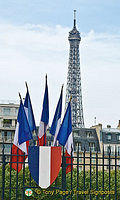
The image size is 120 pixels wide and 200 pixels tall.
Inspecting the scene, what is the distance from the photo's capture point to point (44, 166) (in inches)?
481

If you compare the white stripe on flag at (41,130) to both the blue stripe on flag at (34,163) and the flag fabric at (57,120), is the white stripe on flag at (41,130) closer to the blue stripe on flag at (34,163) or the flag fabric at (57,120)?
the flag fabric at (57,120)

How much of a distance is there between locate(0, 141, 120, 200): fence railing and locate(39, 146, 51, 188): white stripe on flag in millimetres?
454

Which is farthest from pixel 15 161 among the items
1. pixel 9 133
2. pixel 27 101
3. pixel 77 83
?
pixel 77 83

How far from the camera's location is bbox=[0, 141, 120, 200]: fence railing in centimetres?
1255

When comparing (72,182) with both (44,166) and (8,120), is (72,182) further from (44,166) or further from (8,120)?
(8,120)

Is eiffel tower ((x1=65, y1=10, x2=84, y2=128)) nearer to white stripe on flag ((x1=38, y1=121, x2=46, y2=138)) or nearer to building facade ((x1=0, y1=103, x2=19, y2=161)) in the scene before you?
building facade ((x1=0, y1=103, x2=19, y2=161))

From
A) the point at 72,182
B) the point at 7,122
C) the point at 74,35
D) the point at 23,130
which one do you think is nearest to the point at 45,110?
the point at 23,130

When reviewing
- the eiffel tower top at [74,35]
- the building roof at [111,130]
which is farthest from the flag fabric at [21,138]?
the eiffel tower top at [74,35]

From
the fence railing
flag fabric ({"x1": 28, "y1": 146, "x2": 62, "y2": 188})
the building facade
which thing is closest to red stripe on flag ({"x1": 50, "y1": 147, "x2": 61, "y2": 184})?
flag fabric ({"x1": 28, "y1": 146, "x2": 62, "y2": 188})

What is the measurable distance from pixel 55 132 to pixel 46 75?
2304mm

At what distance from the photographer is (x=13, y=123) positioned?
5828 cm

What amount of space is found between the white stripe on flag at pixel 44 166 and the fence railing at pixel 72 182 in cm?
45

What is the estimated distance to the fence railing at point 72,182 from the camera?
1255cm

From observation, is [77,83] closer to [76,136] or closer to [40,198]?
[76,136]
